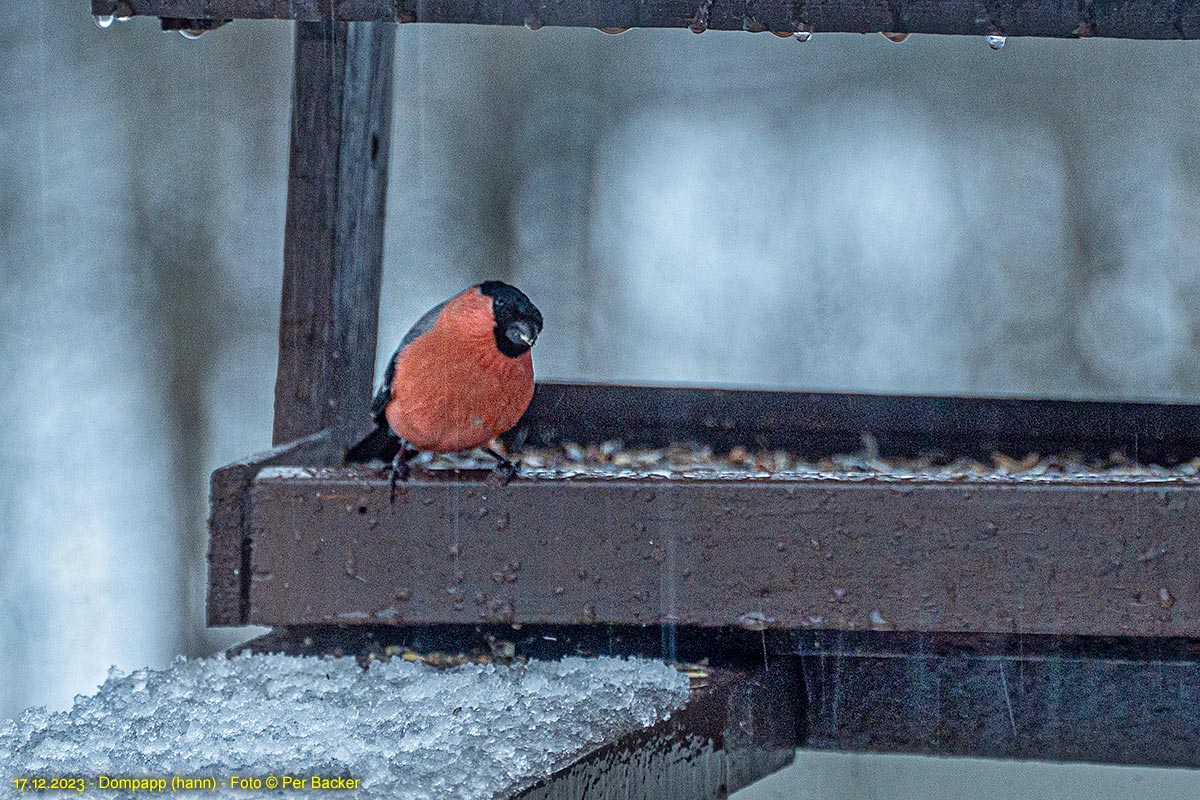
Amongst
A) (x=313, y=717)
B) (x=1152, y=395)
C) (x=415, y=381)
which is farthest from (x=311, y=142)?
(x=1152, y=395)

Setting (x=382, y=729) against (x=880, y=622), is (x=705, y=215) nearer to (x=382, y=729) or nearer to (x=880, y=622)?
(x=880, y=622)

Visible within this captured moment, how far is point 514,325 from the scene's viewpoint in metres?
2.30

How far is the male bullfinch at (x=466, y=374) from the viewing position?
7.55 feet

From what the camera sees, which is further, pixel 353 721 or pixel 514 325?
pixel 514 325

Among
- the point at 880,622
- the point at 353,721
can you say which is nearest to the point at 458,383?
the point at 353,721

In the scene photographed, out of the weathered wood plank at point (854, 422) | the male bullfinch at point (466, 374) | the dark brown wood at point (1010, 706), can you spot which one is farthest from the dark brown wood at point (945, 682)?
the weathered wood plank at point (854, 422)

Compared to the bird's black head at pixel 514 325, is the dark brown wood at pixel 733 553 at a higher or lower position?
lower

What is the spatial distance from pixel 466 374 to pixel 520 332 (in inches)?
5.1

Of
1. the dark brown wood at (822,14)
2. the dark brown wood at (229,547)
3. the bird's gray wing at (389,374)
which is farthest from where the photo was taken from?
the bird's gray wing at (389,374)

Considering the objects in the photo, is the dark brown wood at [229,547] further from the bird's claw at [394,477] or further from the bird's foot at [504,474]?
the bird's foot at [504,474]

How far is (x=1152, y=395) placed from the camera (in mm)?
6754

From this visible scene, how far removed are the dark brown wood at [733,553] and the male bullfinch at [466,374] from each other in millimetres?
295

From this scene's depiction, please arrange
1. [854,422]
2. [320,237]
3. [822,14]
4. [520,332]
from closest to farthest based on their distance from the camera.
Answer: [822,14] < [520,332] < [320,237] < [854,422]

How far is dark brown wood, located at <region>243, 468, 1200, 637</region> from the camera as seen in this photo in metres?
1.83
